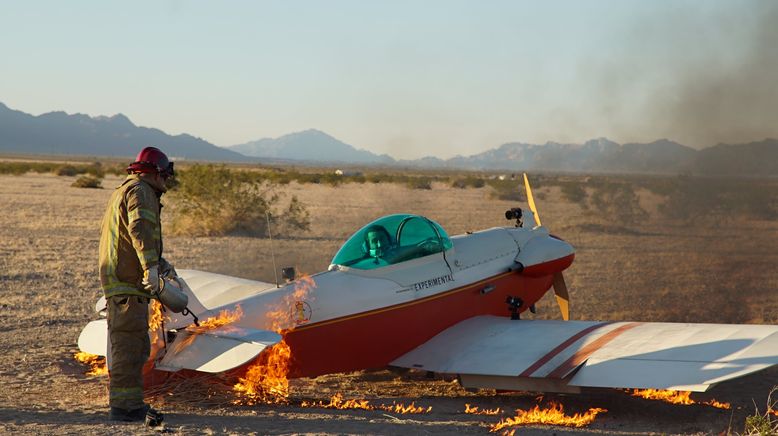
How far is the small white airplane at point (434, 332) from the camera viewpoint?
7777 mm

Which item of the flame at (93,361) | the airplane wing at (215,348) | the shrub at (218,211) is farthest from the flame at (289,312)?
the shrub at (218,211)

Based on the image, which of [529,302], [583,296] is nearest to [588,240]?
[583,296]

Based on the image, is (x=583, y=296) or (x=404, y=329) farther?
(x=583, y=296)

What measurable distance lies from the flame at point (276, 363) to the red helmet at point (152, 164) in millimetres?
1873

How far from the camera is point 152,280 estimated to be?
6.60m

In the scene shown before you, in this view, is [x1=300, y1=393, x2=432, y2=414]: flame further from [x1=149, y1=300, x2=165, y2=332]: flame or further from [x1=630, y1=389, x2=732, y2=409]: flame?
[x1=630, y1=389, x2=732, y2=409]: flame

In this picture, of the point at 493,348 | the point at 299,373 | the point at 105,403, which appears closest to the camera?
the point at 105,403

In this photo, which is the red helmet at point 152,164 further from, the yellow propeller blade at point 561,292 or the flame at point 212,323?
the yellow propeller blade at point 561,292

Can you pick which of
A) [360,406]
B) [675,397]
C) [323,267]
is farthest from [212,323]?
[323,267]

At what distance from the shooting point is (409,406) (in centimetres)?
861

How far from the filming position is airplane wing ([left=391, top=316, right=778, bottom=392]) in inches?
310

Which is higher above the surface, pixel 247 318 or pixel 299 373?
pixel 247 318

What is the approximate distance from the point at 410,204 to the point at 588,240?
17993mm

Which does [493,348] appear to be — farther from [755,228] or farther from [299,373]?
[755,228]
